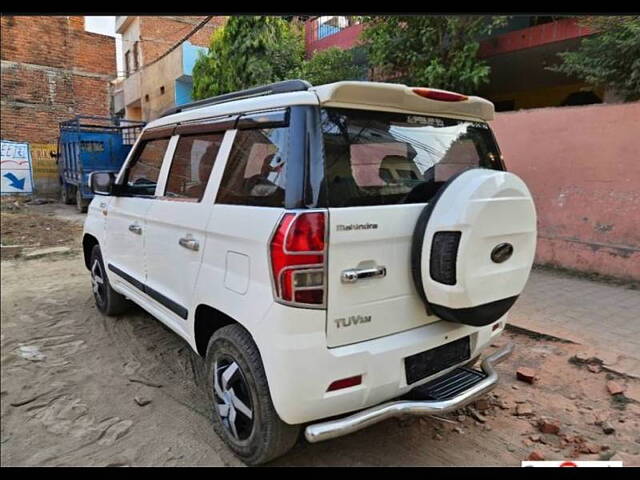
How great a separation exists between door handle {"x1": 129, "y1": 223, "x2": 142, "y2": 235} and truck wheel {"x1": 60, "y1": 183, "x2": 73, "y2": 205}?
563 mm

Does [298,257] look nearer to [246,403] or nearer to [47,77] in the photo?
[246,403]

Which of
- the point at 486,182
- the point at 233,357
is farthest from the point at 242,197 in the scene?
the point at 486,182

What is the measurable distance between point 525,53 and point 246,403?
776 cm

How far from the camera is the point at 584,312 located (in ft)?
14.7

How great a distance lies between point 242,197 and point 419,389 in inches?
53.3

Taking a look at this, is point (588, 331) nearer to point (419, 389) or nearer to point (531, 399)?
point (531, 399)

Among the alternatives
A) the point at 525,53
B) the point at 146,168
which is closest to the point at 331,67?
the point at 525,53

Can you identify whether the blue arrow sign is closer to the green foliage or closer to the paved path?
the green foliage

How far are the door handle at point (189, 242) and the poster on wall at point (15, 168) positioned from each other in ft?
2.82

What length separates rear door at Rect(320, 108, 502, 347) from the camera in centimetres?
194

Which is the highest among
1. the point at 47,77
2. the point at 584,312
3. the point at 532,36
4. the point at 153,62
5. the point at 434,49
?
the point at 532,36

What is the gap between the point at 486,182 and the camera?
2.09 meters

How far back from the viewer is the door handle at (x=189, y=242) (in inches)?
94.4

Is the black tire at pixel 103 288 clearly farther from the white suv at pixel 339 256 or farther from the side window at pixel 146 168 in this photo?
the white suv at pixel 339 256
